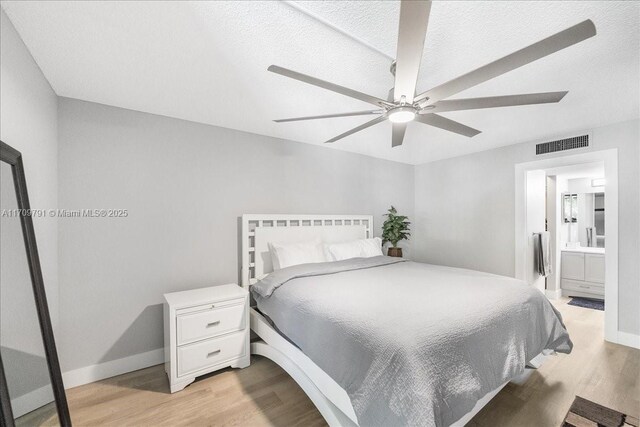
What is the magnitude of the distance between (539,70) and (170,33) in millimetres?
2428

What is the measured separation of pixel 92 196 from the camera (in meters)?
2.31

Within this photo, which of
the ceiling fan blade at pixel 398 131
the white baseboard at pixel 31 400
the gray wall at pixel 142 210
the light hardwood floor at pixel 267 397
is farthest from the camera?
the gray wall at pixel 142 210

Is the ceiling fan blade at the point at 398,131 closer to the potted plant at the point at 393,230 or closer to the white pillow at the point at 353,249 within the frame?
the white pillow at the point at 353,249

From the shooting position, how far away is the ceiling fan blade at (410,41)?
0.98 m

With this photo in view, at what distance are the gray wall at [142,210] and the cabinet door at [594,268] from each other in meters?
5.05

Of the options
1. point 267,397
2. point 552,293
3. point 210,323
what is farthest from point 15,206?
point 552,293

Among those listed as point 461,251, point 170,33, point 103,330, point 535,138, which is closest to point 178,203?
point 103,330

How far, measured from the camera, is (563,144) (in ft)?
10.9

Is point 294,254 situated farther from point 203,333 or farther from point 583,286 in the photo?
point 583,286

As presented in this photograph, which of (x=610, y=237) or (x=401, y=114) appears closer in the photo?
(x=401, y=114)

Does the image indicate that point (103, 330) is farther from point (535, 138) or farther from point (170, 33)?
point (535, 138)

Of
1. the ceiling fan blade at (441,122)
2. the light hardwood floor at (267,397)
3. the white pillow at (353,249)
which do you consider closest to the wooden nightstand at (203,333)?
the light hardwood floor at (267,397)

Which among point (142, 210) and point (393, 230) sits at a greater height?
point (142, 210)

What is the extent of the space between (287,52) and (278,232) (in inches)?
78.7
